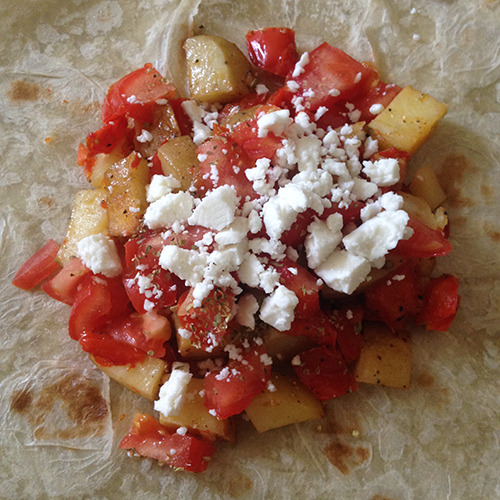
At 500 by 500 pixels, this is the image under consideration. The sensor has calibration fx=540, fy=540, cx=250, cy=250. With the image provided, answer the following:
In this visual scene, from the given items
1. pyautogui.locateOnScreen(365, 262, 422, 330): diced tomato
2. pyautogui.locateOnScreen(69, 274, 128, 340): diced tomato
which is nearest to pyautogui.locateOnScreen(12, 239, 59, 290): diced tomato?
pyautogui.locateOnScreen(69, 274, 128, 340): diced tomato

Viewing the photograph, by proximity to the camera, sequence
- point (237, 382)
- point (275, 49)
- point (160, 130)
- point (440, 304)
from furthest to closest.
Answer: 1. point (275, 49)
2. point (160, 130)
3. point (440, 304)
4. point (237, 382)

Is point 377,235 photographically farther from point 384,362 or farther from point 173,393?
point 173,393

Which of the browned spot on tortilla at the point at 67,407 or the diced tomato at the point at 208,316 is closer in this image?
the diced tomato at the point at 208,316

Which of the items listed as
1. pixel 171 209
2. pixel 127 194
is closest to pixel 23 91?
pixel 127 194

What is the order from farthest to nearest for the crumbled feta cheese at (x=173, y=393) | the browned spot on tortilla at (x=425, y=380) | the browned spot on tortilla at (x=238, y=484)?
the browned spot on tortilla at (x=425, y=380) < the browned spot on tortilla at (x=238, y=484) < the crumbled feta cheese at (x=173, y=393)

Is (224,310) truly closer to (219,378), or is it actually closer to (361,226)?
(219,378)

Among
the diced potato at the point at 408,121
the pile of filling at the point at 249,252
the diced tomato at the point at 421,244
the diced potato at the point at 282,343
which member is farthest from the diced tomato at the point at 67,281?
the diced potato at the point at 408,121

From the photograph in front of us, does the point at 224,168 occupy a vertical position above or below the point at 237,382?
above

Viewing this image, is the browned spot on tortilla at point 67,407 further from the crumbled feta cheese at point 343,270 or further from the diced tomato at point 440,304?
the diced tomato at point 440,304

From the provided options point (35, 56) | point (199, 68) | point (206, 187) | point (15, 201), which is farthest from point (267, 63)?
point (15, 201)
